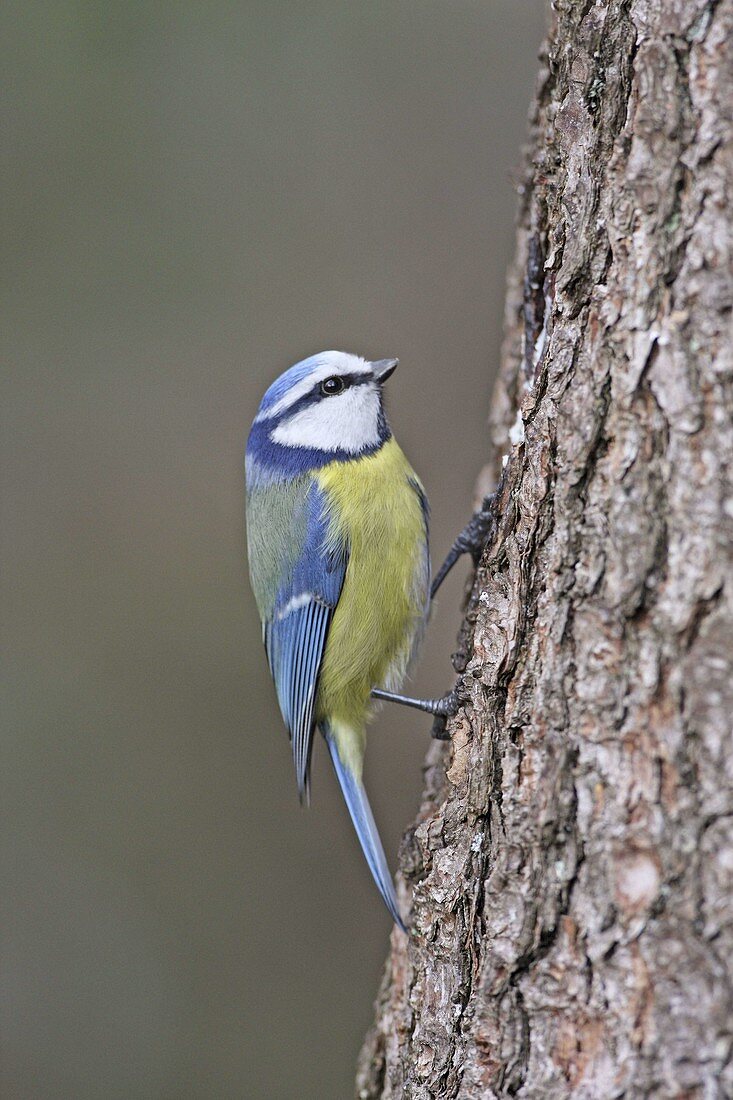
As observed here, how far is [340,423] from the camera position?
2.42 meters

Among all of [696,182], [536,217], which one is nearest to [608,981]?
[696,182]

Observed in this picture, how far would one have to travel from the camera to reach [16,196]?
388 cm

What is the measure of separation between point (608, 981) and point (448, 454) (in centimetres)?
281

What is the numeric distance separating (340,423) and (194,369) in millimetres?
1675

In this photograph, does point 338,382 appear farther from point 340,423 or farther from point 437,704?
Answer: point 437,704

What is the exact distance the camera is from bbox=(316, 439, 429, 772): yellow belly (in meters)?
2.29

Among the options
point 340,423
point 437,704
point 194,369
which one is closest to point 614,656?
point 437,704

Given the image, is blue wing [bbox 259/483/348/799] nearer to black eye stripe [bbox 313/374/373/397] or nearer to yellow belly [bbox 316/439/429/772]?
yellow belly [bbox 316/439/429/772]

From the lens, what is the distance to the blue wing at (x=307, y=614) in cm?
229

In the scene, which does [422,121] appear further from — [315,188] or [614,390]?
[614,390]

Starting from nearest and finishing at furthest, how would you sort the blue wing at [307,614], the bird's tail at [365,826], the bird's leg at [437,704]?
the bird's leg at [437,704]
the bird's tail at [365,826]
the blue wing at [307,614]

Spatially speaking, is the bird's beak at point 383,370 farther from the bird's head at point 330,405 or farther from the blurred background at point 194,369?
the blurred background at point 194,369

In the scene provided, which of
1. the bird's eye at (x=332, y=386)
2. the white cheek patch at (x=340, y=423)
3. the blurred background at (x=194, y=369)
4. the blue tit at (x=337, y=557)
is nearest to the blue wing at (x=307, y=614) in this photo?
the blue tit at (x=337, y=557)

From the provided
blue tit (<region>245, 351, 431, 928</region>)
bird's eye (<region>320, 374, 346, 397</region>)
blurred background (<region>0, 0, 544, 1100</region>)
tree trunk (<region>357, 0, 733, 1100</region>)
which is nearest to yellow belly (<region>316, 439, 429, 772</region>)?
blue tit (<region>245, 351, 431, 928</region>)
